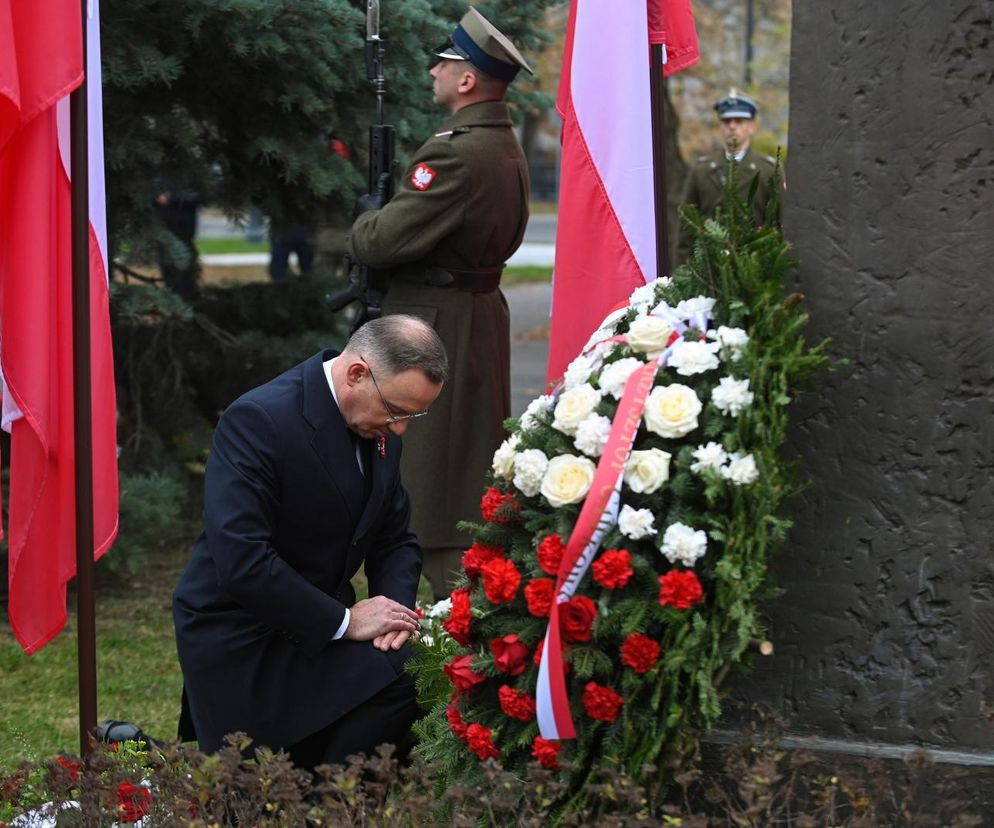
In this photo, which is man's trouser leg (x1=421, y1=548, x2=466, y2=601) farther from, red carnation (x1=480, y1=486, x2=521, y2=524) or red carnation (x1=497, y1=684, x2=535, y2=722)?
red carnation (x1=497, y1=684, x2=535, y2=722)

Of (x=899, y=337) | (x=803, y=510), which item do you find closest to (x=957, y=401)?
(x=899, y=337)

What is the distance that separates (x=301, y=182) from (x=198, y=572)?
11.7 ft

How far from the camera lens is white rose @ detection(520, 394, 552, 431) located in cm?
389

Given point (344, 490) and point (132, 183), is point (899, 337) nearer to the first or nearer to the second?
point (344, 490)

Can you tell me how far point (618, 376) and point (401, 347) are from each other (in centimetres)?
66

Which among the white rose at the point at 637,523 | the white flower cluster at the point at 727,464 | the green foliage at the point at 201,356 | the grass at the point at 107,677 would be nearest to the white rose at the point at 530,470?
the white rose at the point at 637,523

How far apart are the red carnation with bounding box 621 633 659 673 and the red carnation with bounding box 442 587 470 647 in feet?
1.58

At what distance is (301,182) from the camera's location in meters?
7.62

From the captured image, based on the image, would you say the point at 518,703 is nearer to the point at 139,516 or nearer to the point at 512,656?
the point at 512,656

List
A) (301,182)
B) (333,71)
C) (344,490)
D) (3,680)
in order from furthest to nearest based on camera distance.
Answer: (301,182), (333,71), (3,680), (344,490)

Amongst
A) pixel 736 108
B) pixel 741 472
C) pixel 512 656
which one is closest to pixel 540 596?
pixel 512 656

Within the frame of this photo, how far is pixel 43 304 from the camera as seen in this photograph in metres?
4.57

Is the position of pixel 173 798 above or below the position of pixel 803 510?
below

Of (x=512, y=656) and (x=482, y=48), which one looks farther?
(x=482, y=48)
